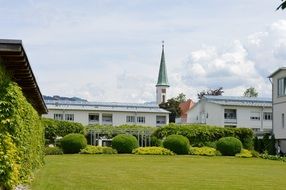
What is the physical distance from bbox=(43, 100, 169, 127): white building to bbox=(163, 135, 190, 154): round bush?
37.9 meters

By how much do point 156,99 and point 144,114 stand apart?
132ft

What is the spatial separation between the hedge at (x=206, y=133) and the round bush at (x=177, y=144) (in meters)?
4.74

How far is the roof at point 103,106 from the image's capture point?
286 feet


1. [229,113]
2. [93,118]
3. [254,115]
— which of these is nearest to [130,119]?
[93,118]

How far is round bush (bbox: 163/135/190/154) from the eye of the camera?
162 feet

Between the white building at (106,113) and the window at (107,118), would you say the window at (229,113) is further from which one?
the window at (107,118)

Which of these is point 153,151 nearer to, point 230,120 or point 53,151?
point 53,151

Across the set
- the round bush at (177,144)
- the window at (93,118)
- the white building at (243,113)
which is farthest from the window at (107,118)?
the round bush at (177,144)

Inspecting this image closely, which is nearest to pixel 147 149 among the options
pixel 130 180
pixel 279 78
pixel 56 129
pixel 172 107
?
pixel 56 129

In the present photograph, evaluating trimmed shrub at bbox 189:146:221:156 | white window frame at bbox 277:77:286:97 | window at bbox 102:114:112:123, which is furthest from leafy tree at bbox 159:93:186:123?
trimmed shrub at bbox 189:146:221:156

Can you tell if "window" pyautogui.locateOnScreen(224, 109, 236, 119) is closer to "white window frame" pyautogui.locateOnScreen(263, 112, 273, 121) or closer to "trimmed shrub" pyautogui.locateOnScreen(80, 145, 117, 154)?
"white window frame" pyautogui.locateOnScreen(263, 112, 273, 121)

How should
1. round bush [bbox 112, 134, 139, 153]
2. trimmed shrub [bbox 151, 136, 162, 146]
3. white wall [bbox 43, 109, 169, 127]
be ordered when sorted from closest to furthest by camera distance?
round bush [bbox 112, 134, 139, 153] → trimmed shrub [bbox 151, 136, 162, 146] → white wall [bbox 43, 109, 169, 127]

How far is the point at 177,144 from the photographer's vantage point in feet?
162

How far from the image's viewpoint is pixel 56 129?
56062 millimetres
